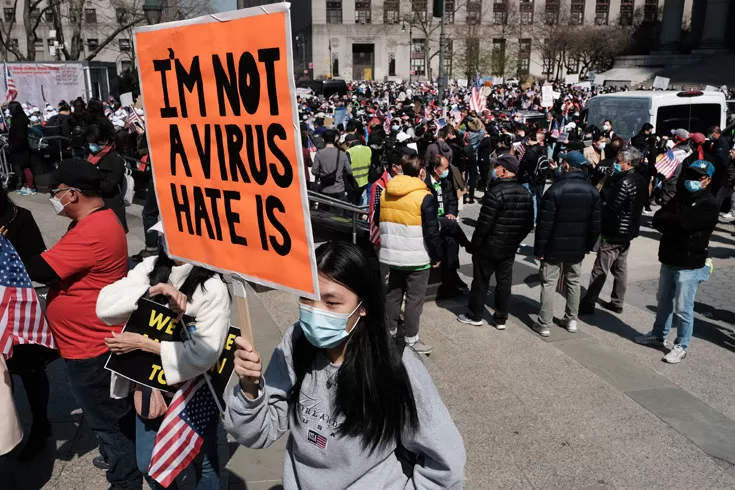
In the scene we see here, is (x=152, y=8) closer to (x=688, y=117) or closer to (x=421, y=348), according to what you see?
(x=421, y=348)

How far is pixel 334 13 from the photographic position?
258 feet

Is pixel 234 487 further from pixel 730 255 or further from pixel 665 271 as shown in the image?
pixel 730 255

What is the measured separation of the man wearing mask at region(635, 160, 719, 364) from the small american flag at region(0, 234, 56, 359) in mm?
5000

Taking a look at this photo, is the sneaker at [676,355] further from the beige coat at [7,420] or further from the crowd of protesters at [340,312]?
the beige coat at [7,420]

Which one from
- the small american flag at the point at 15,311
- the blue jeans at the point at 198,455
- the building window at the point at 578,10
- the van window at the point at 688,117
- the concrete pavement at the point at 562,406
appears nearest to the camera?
the blue jeans at the point at 198,455

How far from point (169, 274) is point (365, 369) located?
4.01ft

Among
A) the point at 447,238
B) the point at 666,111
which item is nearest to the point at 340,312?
the point at 447,238

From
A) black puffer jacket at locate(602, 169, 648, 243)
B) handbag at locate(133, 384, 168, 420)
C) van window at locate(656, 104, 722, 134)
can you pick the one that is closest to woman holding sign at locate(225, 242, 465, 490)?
handbag at locate(133, 384, 168, 420)

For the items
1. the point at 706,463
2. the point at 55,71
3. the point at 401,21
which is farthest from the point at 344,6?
the point at 706,463

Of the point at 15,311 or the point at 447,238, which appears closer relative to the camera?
the point at 15,311

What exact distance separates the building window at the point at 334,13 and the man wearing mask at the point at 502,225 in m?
78.0

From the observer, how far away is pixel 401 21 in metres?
77.8

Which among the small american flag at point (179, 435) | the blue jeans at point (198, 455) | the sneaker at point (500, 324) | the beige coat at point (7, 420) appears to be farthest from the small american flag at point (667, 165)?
the beige coat at point (7, 420)

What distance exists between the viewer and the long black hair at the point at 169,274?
2740mm
